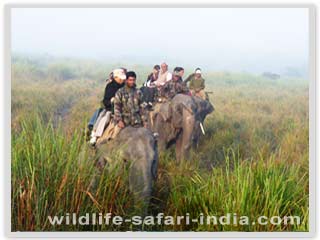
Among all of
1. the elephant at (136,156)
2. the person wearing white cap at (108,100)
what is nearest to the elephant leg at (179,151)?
the elephant at (136,156)

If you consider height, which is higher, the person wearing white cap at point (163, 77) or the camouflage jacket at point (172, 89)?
the person wearing white cap at point (163, 77)

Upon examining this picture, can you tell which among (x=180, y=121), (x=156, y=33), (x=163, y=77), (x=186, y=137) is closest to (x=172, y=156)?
(x=186, y=137)

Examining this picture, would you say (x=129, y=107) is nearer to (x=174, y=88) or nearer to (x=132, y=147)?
(x=132, y=147)

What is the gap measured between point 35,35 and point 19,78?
386mm

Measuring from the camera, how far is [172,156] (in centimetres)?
1021

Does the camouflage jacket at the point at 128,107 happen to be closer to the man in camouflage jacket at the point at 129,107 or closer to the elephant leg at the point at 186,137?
the man in camouflage jacket at the point at 129,107

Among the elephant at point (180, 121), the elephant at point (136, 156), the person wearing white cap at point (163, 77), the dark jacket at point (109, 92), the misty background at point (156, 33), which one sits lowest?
the elephant at point (136, 156)

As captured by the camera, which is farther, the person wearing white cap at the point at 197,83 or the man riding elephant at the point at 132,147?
the person wearing white cap at the point at 197,83

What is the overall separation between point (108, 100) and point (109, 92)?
0.22 feet

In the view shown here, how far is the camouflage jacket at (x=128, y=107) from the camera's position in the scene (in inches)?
397

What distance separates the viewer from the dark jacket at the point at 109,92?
10172 millimetres

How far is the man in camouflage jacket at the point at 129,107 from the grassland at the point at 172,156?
0.13m

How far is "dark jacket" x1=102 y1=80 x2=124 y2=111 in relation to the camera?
10172 mm

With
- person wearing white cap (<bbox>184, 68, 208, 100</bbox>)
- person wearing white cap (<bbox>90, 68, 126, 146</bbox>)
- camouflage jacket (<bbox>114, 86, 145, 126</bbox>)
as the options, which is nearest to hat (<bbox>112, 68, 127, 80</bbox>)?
person wearing white cap (<bbox>90, 68, 126, 146</bbox>)
